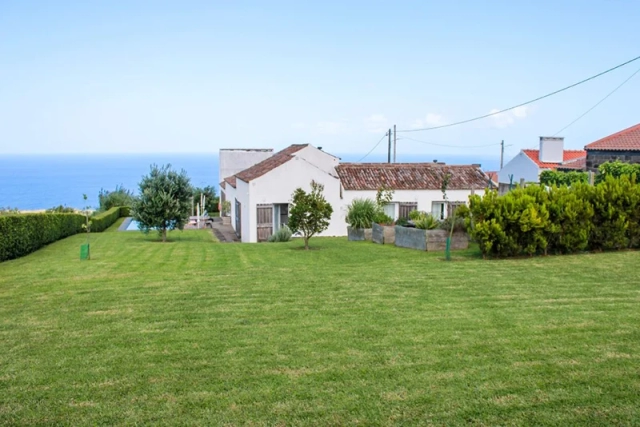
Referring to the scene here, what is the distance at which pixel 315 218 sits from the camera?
1972 centimetres

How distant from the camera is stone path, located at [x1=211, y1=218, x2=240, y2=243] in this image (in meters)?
31.0

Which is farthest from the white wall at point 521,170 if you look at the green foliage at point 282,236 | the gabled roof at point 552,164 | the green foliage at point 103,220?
the green foliage at point 103,220

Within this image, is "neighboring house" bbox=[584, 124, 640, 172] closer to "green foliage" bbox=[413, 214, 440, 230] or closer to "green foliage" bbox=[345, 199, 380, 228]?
"green foliage" bbox=[345, 199, 380, 228]

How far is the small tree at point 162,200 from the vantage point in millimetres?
24812

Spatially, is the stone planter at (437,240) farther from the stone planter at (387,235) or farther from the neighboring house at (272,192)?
the neighboring house at (272,192)

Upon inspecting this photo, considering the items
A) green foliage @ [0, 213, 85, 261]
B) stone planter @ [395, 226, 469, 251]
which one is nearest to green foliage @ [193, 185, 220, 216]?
green foliage @ [0, 213, 85, 261]

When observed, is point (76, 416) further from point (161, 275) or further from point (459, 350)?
point (161, 275)

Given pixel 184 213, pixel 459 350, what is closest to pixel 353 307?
pixel 459 350

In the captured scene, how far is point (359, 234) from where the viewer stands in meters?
23.5

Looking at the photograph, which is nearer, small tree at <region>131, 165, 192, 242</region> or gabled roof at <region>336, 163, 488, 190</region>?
small tree at <region>131, 165, 192, 242</region>

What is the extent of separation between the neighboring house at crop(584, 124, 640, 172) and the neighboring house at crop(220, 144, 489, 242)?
5976mm

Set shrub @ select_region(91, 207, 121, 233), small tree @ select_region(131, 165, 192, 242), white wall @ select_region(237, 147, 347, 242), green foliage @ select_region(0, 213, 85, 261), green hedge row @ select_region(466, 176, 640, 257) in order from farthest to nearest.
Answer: shrub @ select_region(91, 207, 121, 233)
white wall @ select_region(237, 147, 347, 242)
small tree @ select_region(131, 165, 192, 242)
green foliage @ select_region(0, 213, 85, 261)
green hedge row @ select_region(466, 176, 640, 257)

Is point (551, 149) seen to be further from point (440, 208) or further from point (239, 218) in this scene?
point (239, 218)

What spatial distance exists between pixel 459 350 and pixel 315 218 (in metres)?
13.0
